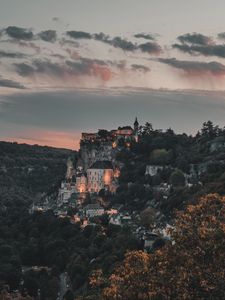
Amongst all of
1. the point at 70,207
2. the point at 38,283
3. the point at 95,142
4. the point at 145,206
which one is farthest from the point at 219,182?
the point at 95,142

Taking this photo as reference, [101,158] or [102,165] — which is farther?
[101,158]

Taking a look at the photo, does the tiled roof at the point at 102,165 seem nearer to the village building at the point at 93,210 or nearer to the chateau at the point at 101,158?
the chateau at the point at 101,158

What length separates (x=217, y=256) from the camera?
19484mm

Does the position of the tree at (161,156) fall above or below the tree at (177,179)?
above

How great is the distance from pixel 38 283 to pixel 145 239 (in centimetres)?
1213

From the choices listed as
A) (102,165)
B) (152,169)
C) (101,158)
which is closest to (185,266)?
(152,169)

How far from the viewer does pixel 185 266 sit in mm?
19609

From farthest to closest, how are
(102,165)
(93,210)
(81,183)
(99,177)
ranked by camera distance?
1. (102,165)
2. (81,183)
3. (99,177)
4. (93,210)

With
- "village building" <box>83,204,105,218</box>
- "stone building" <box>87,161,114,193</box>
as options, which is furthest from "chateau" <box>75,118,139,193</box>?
"village building" <box>83,204,105,218</box>

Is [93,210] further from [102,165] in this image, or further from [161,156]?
[102,165]

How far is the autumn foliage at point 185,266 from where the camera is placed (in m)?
19.1

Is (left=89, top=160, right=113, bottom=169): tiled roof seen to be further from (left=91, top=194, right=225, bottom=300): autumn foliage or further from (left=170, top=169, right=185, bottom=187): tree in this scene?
(left=91, top=194, right=225, bottom=300): autumn foliage

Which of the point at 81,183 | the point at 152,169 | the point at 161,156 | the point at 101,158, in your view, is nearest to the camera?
the point at 152,169

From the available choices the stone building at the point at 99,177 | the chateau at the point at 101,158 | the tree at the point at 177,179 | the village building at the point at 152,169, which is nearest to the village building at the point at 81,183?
the chateau at the point at 101,158
